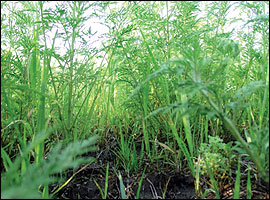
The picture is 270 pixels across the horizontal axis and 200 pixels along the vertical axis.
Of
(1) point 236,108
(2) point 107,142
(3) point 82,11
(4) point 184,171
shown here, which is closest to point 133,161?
(4) point 184,171

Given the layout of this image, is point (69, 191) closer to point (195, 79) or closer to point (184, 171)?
point (184, 171)

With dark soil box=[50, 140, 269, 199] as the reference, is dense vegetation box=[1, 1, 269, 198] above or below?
above

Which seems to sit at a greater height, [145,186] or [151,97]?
[151,97]

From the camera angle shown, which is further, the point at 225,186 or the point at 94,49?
the point at 94,49

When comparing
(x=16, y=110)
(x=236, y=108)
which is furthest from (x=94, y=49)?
(x=236, y=108)

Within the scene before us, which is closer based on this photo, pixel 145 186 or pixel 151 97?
pixel 145 186

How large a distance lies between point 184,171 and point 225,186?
10.6 inches

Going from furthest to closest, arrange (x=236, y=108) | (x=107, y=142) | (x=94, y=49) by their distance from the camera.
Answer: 1. (x=107, y=142)
2. (x=94, y=49)
3. (x=236, y=108)

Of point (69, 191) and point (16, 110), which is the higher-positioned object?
point (16, 110)

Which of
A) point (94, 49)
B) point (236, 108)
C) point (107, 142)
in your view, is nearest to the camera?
point (236, 108)

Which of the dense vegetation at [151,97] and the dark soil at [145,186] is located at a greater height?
the dense vegetation at [151,97]

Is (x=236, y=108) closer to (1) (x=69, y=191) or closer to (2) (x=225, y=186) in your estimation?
(2) (x=225, y=186)

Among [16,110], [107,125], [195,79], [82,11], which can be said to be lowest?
[107,125]

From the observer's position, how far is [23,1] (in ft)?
4.44
